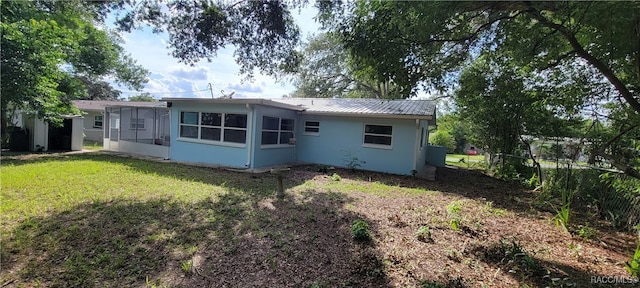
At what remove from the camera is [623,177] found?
17.9ft

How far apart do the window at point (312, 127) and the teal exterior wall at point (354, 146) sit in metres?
0.12

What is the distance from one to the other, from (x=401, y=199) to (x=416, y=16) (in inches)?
158

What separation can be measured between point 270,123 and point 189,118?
311 centimetres

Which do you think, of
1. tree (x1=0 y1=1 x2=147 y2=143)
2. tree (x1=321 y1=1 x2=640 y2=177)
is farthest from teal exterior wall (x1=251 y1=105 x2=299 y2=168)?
tree (x1=0 y1=1 x2=147 y2=143)

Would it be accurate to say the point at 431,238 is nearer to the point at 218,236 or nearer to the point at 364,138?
the point at 218,236

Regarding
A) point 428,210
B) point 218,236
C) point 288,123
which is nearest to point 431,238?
point 428,210

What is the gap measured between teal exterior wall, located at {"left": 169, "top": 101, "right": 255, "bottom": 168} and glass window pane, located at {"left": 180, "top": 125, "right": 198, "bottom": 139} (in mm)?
148

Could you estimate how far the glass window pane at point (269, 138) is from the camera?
33.3ft

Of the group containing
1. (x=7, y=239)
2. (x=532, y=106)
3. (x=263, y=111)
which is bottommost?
(x=7, y=239)

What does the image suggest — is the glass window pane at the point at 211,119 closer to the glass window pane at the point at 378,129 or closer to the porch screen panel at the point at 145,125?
the porch screen panel at the point at 145,125

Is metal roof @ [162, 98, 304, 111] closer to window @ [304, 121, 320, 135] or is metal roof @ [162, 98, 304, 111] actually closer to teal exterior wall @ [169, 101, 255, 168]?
teal exterior wall @ [169, 101, 255, 168]

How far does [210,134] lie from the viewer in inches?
411

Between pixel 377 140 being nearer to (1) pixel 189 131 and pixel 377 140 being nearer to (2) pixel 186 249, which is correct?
(1) pixel 189 131

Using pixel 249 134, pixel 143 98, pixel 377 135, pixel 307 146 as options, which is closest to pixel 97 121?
pixel 249 134
